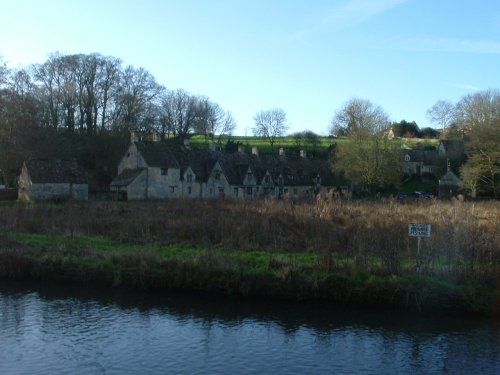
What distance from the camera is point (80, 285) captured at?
19672 mm

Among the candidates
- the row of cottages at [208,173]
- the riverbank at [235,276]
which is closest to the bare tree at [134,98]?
the row of cottages at [208,173]

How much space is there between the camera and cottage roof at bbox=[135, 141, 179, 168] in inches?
2234

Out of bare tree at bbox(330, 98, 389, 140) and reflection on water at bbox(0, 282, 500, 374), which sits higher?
bare tree at bbox(330, 98, 389, 140)

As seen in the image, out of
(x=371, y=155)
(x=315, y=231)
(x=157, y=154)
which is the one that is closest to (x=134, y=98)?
(x=157, y=154)

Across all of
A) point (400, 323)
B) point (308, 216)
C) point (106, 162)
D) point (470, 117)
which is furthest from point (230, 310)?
point (470, 117)

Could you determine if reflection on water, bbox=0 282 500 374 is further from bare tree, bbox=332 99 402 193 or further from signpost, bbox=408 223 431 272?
bare tree, bbox=332 99 402 193

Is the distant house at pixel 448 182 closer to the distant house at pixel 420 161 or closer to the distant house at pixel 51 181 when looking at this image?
the distant house at pixel 420 161

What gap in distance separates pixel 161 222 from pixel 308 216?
23.2 feet

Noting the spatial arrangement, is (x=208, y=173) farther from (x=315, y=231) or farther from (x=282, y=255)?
(x=282, y=255)

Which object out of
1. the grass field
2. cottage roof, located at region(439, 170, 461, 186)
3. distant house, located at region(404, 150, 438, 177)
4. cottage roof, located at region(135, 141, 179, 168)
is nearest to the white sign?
cottage roof, located at region(135, 141, 179, 168)

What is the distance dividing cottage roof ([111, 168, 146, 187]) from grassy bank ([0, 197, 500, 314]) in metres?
26.7

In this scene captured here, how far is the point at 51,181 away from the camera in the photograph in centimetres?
5097

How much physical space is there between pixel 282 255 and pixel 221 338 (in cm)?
673

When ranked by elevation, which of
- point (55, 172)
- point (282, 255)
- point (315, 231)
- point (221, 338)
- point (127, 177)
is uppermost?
point (55, 172)
